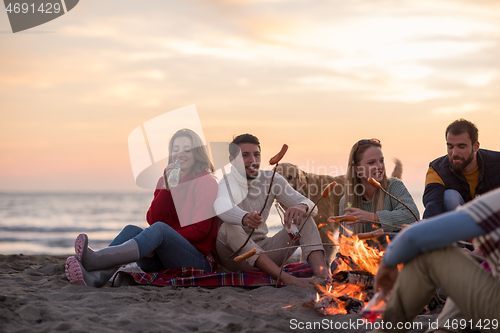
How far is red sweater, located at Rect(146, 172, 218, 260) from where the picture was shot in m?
3.54

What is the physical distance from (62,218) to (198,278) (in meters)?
12.8

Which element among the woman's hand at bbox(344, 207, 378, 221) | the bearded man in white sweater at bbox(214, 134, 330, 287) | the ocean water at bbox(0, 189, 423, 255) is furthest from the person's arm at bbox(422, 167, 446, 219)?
the ocean water at bbox(0, 189, 423, 255)

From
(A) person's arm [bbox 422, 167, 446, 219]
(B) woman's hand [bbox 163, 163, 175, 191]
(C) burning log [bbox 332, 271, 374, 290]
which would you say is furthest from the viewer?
(B) woman's hand [bbox 163, 163, 175, 191]

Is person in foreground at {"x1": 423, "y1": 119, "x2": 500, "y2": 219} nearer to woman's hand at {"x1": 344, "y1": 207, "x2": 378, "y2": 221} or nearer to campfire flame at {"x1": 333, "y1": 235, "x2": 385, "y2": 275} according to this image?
woman's hand at {"x1": 344, "y1": 207, "x2": 378, "y2": 221}

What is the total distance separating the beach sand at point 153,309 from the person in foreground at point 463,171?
1.54m

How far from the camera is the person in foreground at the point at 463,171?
3.58 meters

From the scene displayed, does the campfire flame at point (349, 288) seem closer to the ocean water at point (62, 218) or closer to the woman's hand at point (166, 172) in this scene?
the woman's hand at point (166, 172)

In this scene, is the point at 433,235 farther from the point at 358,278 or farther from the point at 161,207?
the point at 161,207

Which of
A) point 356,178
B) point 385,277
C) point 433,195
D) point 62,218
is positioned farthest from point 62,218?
point 385,277

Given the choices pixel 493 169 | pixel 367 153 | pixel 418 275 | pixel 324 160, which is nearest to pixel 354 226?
pixel 367 153

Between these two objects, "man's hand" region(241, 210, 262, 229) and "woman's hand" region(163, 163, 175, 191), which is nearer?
"man's hand" region(241, 210, 262, 229)

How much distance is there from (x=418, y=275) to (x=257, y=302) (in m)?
1.49

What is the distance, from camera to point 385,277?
152cm

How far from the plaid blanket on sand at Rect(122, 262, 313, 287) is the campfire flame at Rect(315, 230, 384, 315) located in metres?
0.92
